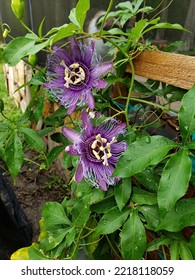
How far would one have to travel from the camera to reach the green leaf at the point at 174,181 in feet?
1.70

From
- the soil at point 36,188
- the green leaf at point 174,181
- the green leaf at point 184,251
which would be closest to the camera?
the green leaf at point 174,181

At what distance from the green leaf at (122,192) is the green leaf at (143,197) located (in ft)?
0.06

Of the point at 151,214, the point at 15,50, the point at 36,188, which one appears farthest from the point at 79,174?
the point at 36,188

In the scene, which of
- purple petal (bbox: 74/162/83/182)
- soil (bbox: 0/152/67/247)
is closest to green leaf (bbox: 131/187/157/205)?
purple petal (bbox: 74/162/83/182)

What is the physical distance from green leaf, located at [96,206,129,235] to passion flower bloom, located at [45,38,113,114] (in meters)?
0.23

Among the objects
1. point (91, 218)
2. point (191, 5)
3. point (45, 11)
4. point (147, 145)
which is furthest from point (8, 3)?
point (147, 145)

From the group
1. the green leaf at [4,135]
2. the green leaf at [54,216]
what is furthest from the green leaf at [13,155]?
the green leaf at [54,216]

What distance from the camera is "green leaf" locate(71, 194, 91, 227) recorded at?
2.36ft

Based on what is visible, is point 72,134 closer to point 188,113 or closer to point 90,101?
point 90,101

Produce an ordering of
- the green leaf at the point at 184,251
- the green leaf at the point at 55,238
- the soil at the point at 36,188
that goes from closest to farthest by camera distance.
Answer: the green leaf at the point at 184,251 < the green leaf at the point at 55,238 < the soil at the point at 36,188

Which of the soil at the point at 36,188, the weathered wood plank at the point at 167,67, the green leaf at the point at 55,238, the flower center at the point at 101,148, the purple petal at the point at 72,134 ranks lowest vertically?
the soil at the point at 36,188

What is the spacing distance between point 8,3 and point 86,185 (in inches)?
77.4

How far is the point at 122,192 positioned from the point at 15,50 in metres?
0.35

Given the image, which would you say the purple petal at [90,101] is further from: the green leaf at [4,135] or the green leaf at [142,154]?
the green leaf at [4,135]
